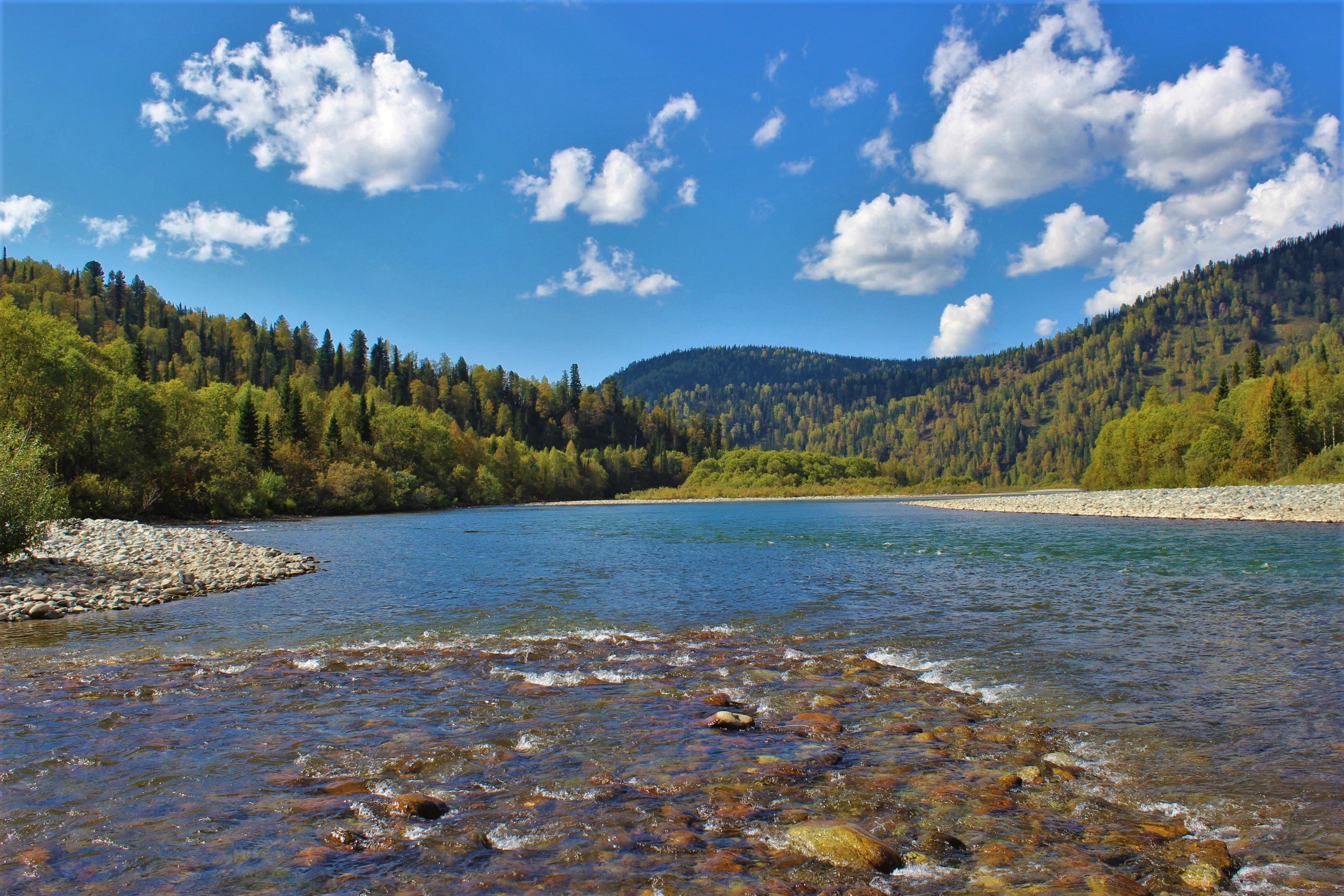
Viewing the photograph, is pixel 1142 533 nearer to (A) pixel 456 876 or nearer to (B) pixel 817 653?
(B) pixel 817 653

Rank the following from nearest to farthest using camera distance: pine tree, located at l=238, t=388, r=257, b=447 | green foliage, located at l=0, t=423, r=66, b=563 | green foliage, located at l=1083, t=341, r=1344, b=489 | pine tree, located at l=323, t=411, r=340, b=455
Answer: green foliage, located at l=0, t=423, r=66, b=563, green foliage, located at l=1083, t=341, r=1344, b=489, pine tree, located at l=238, t=388, r=257, b=447, pine tree, located at l=323, t=411, r=340, b=455

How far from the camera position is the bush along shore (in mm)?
21062

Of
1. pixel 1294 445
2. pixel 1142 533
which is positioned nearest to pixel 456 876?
pixel 1142 533

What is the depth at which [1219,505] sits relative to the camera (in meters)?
64.1

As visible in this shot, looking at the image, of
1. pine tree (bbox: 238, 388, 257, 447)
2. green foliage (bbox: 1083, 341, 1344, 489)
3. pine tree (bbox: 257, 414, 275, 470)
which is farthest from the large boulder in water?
pine tree (bbox: 257, 414, 275, 470)

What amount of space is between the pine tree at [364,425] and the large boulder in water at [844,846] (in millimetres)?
123255

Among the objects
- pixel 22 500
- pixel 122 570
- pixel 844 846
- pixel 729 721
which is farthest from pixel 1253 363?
pixel 22 500

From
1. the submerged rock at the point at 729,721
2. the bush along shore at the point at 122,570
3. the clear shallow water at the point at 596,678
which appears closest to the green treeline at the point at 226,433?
the bush along shore at the point at 122,570

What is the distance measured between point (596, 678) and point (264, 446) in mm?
93605

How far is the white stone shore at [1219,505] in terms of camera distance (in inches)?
2213

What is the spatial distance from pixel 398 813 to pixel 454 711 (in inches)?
151

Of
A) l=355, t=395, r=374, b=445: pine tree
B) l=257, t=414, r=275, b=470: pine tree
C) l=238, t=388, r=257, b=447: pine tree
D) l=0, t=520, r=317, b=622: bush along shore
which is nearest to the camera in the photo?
l=0, t=520, r=317, b=622: bush along shore

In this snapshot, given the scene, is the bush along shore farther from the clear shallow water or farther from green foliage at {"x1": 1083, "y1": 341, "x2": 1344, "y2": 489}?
green foliage at {"x1": 1083, "y1": 341, "x2": 1344, "y2": 489}

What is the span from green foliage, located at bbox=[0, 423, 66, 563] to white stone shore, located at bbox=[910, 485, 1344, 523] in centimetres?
7443
